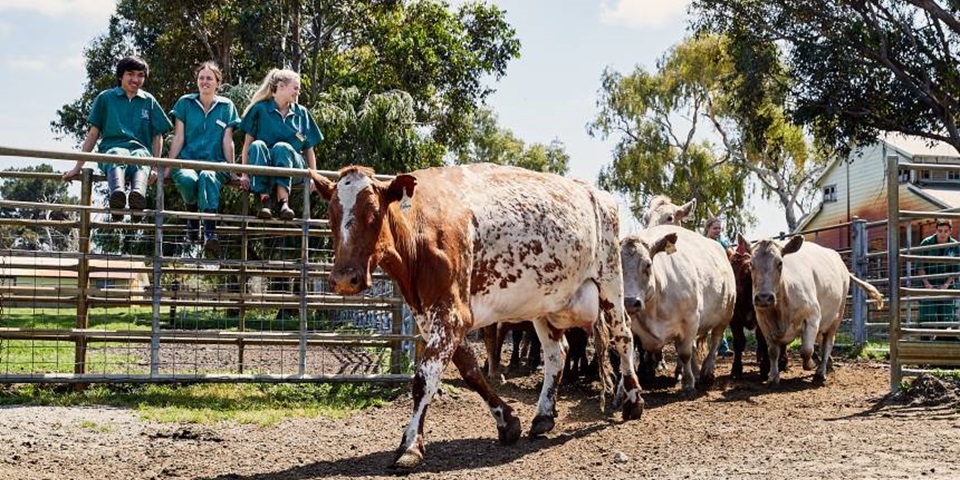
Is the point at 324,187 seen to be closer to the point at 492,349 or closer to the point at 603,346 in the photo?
the point at 603,346

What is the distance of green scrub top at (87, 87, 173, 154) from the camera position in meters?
9.50

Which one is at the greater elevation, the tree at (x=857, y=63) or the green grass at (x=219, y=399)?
the tree at (x=857, y=63)

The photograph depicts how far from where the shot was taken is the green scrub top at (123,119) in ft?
31.2

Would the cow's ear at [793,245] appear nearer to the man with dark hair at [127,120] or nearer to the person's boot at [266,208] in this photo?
the person's boot at [266,208]

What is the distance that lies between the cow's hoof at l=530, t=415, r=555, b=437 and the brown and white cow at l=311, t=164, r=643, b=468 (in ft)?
0.03

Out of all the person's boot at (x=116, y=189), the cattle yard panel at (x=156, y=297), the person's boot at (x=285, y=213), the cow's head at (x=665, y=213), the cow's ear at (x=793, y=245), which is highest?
the cow's head at (x=665, y=213)

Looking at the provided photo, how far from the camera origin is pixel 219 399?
9180mm

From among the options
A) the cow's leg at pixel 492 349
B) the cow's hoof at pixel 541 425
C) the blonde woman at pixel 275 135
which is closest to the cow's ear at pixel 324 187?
the blonde woman at pixel 275 135

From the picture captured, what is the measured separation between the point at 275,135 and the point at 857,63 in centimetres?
1600

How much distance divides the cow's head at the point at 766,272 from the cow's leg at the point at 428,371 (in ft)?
18.2

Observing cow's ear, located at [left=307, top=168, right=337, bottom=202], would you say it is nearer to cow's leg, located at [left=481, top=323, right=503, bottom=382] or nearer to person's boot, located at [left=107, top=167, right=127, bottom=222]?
person's boot, located at [left=107, top=167, right=127, bottom=222]

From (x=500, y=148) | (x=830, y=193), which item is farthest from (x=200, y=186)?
(x=500, y=148)

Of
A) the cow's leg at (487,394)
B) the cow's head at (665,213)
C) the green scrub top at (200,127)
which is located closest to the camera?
the cow's leg at (487,394)

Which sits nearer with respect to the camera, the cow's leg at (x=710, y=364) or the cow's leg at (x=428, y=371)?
the cow's leg at (x=428, y=371)
